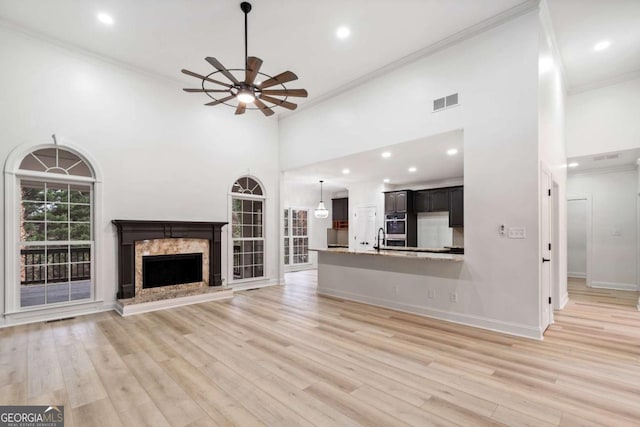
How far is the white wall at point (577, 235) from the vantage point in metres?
7.58

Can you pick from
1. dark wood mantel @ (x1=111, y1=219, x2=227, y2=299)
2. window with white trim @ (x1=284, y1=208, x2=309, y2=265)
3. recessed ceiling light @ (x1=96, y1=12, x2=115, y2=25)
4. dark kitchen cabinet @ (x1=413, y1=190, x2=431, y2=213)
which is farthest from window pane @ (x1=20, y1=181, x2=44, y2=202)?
dark kitchen cabinet @ (x1=413, y1=190, x2=431, y2=213)

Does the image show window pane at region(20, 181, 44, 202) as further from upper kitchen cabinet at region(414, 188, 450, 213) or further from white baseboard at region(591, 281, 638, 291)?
white baseboard at region(591, 281, 638, 291)

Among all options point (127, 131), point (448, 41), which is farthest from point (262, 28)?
point (127, 131)

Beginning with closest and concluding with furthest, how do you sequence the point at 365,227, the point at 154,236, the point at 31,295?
the point at 31,295 → the point at 154,236 → the point at 365,227

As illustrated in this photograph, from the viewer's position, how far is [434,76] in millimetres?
4641

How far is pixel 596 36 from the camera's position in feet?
14.3

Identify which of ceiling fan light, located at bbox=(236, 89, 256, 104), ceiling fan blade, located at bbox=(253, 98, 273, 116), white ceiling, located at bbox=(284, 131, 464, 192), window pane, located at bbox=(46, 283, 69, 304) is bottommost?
window pane, located at bbox=(46, 283, 69, 304)

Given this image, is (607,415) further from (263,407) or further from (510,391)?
(263,407)

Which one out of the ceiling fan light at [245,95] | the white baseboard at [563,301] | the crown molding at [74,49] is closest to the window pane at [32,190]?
the crown molding at [74,49]

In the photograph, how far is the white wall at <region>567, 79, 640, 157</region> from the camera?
17.4 ft

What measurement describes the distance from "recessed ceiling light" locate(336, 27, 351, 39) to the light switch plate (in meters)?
3.44

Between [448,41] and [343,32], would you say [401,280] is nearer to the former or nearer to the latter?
[448,41]

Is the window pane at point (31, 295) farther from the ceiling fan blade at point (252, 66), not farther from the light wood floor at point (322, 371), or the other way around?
the ceiling fan blade at point (252, 66)

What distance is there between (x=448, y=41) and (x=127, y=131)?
5.38 meters
